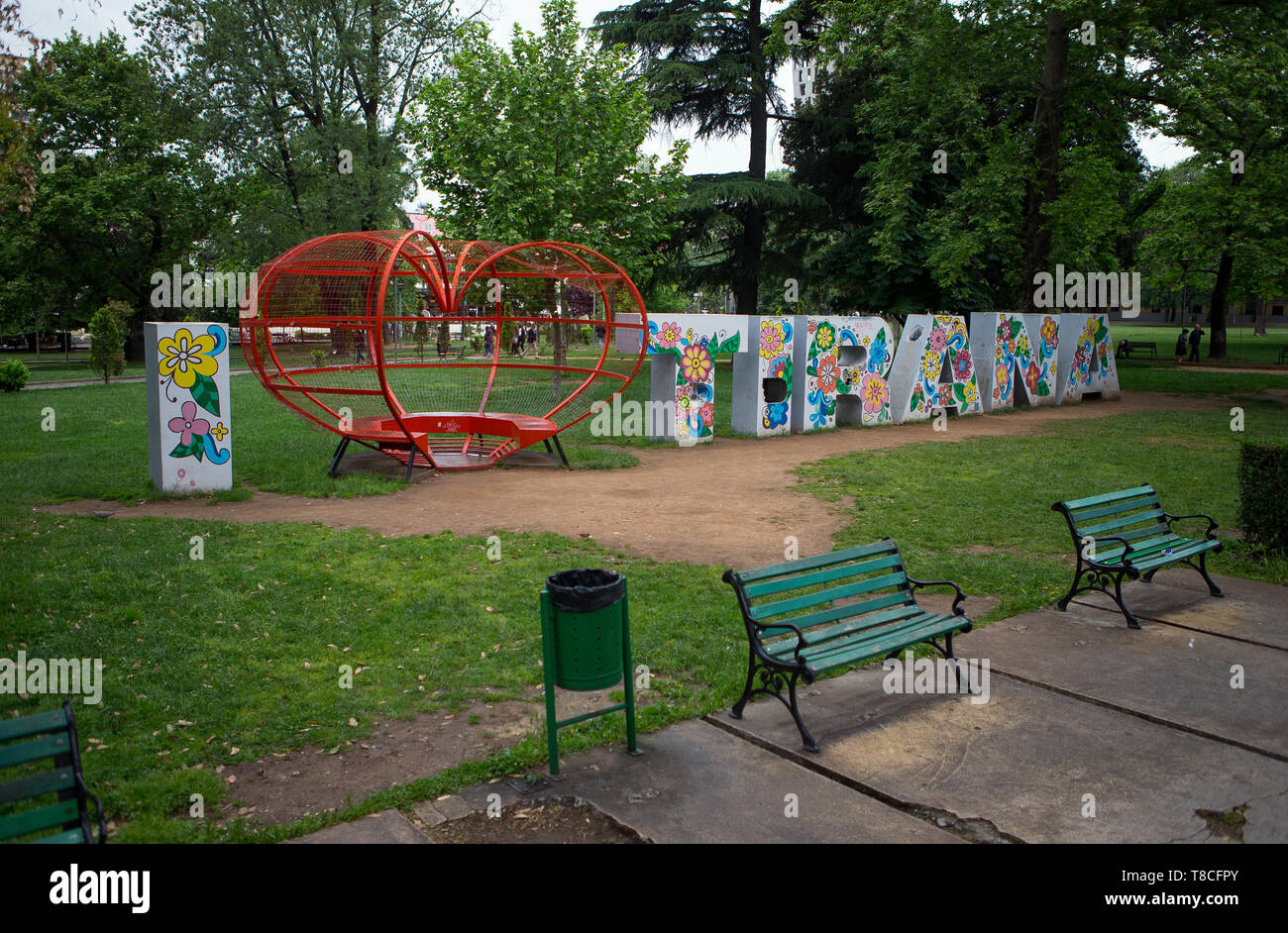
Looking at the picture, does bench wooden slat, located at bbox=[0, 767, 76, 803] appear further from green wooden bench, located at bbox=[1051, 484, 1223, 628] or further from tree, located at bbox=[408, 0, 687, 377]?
tree, located at bbox=[408, 0, 687, 377]

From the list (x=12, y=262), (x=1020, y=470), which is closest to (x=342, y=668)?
(x=1020, y=470)

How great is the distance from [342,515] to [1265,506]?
29.2 ft

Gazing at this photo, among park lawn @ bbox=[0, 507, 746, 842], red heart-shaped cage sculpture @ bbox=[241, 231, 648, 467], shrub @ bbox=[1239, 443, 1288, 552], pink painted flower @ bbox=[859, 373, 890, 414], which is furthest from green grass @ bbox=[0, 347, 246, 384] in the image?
shrub @ bbox=[1239, 443, 1288, 552]

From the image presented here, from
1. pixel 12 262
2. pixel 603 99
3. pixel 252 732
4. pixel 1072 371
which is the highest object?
pixel 603 99

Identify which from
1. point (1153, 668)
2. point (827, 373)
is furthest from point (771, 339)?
point (1153, 668)

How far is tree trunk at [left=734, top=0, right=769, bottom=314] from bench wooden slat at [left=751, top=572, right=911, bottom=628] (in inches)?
1011

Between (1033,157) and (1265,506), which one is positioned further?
(1033,157)

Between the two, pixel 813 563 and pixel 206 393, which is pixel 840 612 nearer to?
pixel 813 563

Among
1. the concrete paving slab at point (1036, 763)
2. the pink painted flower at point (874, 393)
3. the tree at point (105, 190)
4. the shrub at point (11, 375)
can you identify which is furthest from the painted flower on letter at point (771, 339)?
the tree at point (105, 190)

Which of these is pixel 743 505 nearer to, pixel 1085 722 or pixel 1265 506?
pixel 1265 506

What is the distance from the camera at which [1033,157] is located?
24.3 m

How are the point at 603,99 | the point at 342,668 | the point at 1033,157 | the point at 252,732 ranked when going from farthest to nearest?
the point at 1033,157 < the point at 603,99 < the point at 342,668 < the point at 252,732

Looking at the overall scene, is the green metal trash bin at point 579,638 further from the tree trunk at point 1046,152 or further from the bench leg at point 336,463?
the tree trunk at point 1046,152

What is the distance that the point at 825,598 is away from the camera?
5293 millimetres
